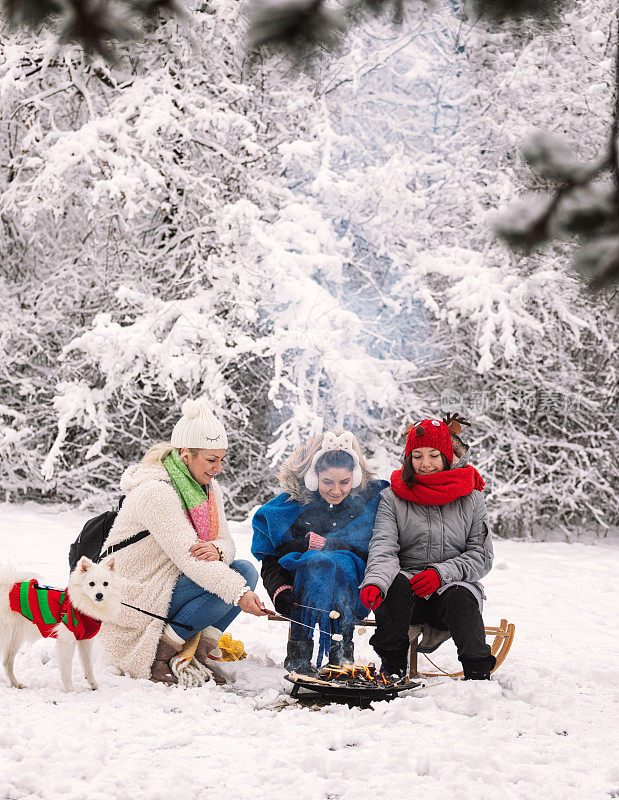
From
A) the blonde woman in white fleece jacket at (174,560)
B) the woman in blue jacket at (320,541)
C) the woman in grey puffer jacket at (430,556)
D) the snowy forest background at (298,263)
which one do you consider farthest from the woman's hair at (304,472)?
the snowy forest background at (298,263)

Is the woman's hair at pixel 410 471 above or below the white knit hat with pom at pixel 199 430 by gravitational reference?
below

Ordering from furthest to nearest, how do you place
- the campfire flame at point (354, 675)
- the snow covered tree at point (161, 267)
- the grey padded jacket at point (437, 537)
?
the snow covered tree at point (161, 267) → the grey padded jacket at point (437, 537) → the campfire flame at point (354, 675)

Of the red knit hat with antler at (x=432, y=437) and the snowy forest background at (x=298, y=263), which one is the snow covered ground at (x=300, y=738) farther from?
the snowy forest background at (x=298, y=263)

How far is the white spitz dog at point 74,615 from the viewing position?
324 centimetres

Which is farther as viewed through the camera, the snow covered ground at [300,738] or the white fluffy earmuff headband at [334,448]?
the white fluffy earmuff headband at [334,448]

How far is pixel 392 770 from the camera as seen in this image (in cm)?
262

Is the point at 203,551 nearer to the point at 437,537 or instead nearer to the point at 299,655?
the point at 299,655

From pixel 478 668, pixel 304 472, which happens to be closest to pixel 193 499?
pixel 304 472

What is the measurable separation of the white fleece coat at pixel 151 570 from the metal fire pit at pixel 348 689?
46 cm

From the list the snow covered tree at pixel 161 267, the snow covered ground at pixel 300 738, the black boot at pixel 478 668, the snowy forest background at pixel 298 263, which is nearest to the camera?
the snow covered ground at pixel 300 738

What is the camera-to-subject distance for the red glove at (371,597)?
135 inches

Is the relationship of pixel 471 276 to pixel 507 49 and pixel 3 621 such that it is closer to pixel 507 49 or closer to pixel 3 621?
pixel 507 49

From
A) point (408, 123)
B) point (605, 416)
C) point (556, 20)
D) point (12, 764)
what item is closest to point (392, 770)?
point (12, 764)

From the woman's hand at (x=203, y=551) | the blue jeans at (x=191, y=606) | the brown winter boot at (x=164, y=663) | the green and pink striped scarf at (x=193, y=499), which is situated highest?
the green and pink striped scarf at (x=193, y=499)
